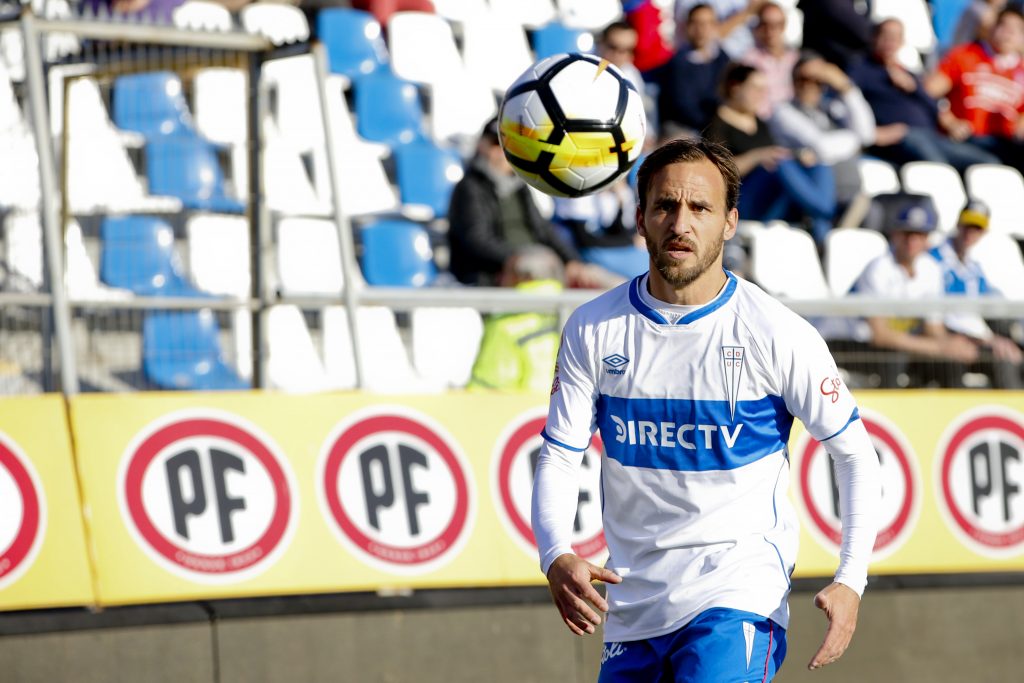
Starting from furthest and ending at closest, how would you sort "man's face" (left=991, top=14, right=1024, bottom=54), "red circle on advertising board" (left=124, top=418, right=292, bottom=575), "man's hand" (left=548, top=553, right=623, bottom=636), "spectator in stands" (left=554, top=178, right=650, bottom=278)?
"man's face" (left=991, top=14, right=1024, bottom=54)
"spectator in stands" (left=554, top=178, right=650, bottom=278)
"red circle on advertising board" (left=124, top=418, right=292, bottom=575)
"man's hand" (left=548, top=553, right=623, bottom=636)

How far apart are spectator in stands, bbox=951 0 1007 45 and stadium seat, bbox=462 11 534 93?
5065 millimetres

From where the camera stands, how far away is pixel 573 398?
4.58m

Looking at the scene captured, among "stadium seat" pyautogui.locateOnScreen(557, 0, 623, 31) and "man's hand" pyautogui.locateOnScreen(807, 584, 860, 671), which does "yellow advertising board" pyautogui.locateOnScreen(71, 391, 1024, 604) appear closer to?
"man's hand" pyautogui.locateOnScreen(807, 584, 860, 671)

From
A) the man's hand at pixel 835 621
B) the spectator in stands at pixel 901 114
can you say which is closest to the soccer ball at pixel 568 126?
the man's hand at pixel 835 621

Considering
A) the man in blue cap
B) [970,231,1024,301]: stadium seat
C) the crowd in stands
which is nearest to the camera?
the man in blue cap

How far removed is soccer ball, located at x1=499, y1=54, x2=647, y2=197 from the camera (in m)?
5.95

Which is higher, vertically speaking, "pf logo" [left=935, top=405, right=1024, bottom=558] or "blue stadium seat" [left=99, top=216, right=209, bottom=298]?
"blue stadium seat" [left=99, top=216, right=209, bottom=298]

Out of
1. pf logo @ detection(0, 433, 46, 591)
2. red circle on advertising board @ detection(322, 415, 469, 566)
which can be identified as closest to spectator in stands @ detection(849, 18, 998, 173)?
red circle on advertising board @ detection(322, 415, 469, 566)

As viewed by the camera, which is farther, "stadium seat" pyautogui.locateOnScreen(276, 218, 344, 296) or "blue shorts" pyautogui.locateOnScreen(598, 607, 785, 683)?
"stadium seat" pyautogui.locateOnScreen(276, 218, 344, 296)

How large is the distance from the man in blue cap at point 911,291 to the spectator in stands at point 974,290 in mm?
82

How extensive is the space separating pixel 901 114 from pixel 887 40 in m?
0.73

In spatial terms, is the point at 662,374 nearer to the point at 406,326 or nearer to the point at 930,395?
the point at 406,326

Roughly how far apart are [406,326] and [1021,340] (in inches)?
165

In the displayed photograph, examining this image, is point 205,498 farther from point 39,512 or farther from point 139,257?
point 139,257
